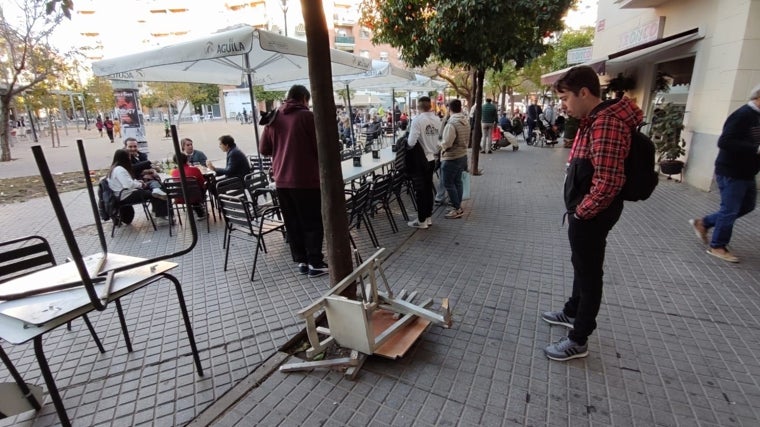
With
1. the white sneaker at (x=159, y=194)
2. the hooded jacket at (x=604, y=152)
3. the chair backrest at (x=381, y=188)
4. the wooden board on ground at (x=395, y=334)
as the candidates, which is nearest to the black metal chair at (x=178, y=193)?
the white sneaker at (x=159, y=194)

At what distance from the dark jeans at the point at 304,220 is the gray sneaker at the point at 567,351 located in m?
2.34

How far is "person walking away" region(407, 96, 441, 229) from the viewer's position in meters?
5.35

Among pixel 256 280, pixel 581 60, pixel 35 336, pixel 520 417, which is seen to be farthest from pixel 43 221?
pixel 581 60

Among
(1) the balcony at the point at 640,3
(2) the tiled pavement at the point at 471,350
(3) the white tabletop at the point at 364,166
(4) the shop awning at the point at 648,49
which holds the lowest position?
(2) the tiled pavement at the point at 471,350

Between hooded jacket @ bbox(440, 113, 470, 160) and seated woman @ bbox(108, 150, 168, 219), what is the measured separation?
14.4 ft

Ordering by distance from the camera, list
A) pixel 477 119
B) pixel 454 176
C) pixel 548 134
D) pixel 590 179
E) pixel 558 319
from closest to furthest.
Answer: pixel 590 179 < pixel 558 319 < pixel 454 176 < pixel 477 119 < pixel 548 134

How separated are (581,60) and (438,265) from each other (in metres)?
12.2

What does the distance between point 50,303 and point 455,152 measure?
15.9 ft

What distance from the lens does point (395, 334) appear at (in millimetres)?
2826

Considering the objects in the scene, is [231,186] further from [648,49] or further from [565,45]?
[565,45]

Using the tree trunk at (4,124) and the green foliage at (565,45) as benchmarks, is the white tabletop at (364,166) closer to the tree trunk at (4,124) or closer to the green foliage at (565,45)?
the tree trunk at (4,124)

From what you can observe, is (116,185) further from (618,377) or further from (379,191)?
(618,377)

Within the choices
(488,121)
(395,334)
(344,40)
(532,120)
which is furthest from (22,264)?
(344,40)

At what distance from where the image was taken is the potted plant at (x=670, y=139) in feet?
26.5
